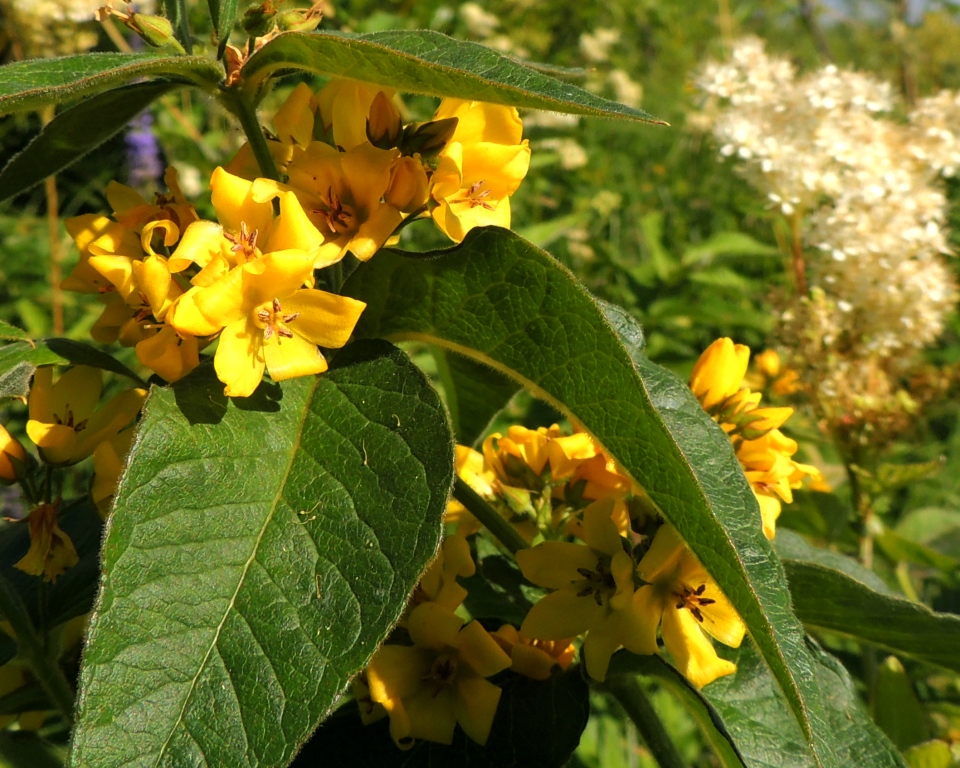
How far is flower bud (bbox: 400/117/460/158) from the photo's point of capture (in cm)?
75

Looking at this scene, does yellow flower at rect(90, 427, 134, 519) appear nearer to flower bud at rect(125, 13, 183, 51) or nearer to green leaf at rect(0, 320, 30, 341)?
green leaf at rect(0, 320, 30, 341)

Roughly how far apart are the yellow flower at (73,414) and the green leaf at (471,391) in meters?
0.30

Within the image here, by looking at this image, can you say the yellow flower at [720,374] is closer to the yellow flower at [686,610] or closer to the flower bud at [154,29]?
the yellow flower at [686,610]

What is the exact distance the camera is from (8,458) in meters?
0.85

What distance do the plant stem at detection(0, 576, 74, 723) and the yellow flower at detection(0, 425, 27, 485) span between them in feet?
0.30

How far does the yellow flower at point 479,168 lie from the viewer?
2.45ft

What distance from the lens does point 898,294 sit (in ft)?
6.18

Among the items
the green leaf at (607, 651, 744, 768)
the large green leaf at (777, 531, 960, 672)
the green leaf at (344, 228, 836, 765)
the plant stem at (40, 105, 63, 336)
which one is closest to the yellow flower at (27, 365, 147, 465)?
the green leaf at (344, 228, 836, 765)

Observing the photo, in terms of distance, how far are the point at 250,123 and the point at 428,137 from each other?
0.47 ft

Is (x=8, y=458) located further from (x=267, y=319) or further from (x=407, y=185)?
(x=407, y=185)

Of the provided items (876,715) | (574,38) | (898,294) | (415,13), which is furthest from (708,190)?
(876,715)

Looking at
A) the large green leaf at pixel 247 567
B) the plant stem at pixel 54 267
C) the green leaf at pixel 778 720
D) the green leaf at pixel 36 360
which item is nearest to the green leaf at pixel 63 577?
the green leaf at pixel 36 360

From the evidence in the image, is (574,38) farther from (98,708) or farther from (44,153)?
(98,708)

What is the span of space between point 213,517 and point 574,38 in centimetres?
448
